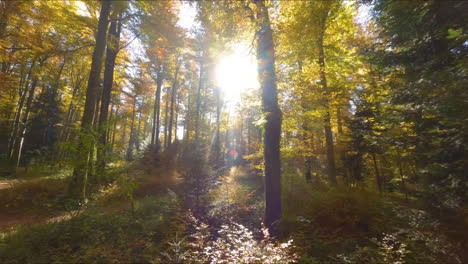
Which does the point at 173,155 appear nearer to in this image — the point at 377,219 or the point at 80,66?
the point at 80,66

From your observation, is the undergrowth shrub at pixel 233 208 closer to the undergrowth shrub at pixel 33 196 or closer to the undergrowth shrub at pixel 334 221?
the undergrowth shrub at pixel 334 221

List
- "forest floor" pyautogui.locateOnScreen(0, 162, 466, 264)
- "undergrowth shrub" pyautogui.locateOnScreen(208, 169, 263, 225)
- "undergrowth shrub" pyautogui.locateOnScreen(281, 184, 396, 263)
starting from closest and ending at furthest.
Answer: "forest floor" pyautogui.locateOnScreen(0, 162, 466, 264) → "undergrowth shrub" pyautogui.locateOnScreen(281, 184, 396, 263) → "undergrowth shrub" pyautogui.locateOnScreen(208, 169, 263, 225)

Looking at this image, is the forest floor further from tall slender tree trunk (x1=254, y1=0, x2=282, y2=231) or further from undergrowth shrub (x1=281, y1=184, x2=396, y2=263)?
tall slender tree trunk (x1=254, y1=0, x2=282, y2=231)

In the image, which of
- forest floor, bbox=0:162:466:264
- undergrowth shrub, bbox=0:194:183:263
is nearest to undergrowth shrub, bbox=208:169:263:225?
forest floor, bbox=0:162:466:264

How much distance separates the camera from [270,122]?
6137 mm

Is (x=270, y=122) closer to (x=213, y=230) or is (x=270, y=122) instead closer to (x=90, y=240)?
(x=213, y=230)

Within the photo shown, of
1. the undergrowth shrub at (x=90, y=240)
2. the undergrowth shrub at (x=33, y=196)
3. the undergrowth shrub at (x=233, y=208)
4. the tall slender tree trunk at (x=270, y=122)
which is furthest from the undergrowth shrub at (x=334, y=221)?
the undergrowth shrub at (x=33, y=196)

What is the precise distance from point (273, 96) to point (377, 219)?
4.68 metres

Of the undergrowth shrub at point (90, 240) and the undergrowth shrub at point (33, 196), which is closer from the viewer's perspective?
the undergrowth shrub at point (90, 240)

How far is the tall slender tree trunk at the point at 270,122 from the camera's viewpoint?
5.99 m

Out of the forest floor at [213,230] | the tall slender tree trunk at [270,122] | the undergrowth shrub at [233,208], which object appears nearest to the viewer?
the forest floor at [213,230]

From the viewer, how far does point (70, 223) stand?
16.0 feet

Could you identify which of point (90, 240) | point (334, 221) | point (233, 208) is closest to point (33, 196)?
point (90, 240)

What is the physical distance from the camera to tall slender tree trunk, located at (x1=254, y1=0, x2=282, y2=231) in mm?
5992
